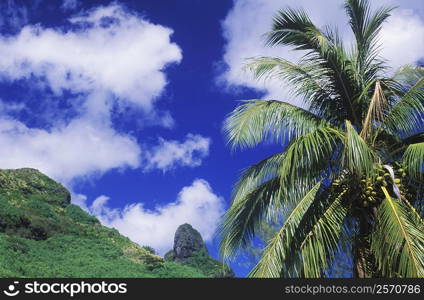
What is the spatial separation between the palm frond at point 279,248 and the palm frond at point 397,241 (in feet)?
2.94

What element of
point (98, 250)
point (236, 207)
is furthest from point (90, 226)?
point (236, 207)

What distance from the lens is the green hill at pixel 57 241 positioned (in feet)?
167

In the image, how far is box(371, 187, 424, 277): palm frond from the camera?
19.5 feet

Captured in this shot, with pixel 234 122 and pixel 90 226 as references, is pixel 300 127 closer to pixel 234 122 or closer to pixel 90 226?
pixel 234 122

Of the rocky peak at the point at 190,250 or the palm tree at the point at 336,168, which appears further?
the rocky peak at the point at 190,250

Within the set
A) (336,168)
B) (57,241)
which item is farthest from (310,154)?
(57,241)

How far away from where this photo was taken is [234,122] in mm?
7422

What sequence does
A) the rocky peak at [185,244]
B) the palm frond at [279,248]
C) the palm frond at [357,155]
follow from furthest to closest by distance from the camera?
the rocky peak at [185,244]
the palm frond at [279,248]
the palm frond at [357,155]

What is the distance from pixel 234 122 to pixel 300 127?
853 mm

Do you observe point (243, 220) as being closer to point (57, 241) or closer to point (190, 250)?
point (57, 241)

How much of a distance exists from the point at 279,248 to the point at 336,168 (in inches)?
53.6

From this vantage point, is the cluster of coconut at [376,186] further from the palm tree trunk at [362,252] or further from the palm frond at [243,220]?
the palm frond at [243,220]

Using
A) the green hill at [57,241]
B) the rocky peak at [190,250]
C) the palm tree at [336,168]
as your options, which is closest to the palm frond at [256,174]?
the palm tree at [336,168]

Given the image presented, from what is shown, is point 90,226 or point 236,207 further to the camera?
point 90,226
